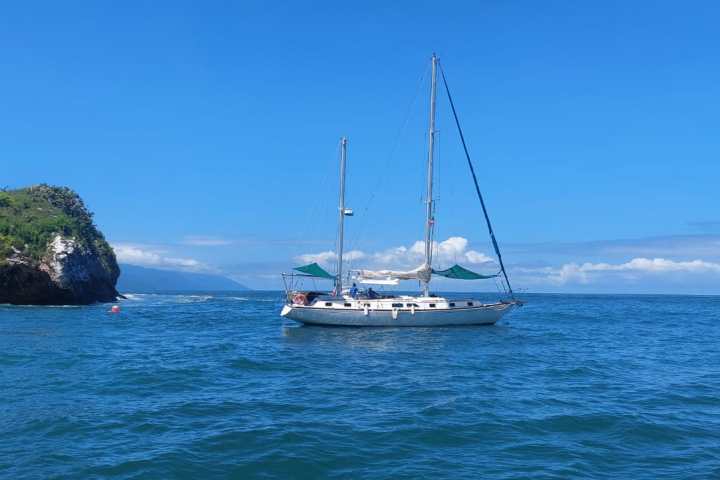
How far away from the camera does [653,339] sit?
43656mm

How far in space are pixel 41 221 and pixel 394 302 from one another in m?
64.8

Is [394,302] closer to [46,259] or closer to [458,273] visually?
[458,273]

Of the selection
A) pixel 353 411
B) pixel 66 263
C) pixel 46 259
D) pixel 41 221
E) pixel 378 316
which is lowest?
pixel 353 411

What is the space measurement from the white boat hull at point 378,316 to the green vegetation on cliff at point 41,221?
48173mm

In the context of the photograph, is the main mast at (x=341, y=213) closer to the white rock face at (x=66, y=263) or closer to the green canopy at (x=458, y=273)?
the green canopy at (x=458, y=273)

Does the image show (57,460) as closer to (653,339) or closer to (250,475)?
(250,475)

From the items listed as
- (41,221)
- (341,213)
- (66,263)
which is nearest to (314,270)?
(341,213)

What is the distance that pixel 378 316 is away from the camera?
47.7 meters

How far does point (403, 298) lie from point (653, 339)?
811 inches

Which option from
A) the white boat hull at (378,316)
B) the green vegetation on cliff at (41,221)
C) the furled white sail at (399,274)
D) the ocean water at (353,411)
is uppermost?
the green vegetation on cliff at (41,221)

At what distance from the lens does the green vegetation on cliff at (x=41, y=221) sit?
76688 mm

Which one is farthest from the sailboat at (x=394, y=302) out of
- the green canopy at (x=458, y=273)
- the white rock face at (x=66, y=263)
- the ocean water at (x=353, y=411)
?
the white rock face at (x=66, y=263)

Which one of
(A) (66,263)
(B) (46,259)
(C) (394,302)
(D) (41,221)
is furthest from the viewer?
(D) (41,221)

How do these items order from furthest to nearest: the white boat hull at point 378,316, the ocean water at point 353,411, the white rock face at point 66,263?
the white rock face at point 66,263 < the white boat hull at point 378,316 < the ocean water at point 353,411
